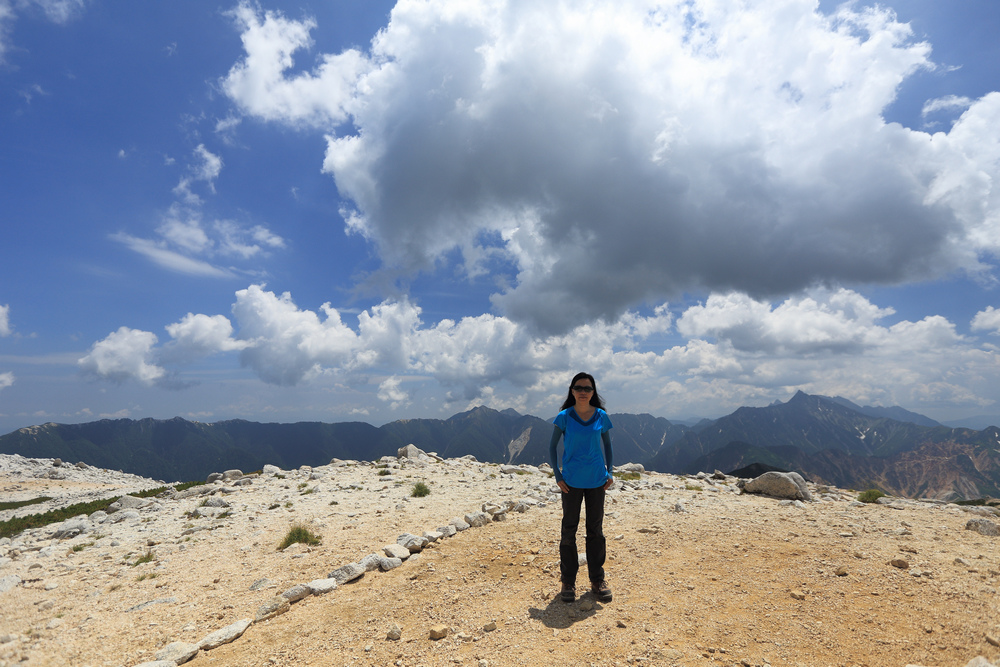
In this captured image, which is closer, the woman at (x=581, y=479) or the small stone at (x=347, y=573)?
the woman at (x=581, y=479)

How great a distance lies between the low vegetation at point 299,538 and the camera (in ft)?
38.4

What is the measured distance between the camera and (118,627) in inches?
306

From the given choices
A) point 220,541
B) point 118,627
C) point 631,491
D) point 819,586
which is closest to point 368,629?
point 118,627

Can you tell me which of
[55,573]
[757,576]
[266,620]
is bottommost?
[55,573]

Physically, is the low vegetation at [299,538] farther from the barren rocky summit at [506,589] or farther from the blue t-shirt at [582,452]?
the blue t-shirt at [582,452]

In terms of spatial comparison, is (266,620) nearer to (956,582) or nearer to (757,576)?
(757,576)

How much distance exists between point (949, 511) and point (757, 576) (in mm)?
13136

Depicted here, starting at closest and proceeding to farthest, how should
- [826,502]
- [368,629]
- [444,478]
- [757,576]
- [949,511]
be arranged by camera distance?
[368,629] < [757,576] < [949,511] < [826,502] < [444,478]

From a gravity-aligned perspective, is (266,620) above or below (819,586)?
below

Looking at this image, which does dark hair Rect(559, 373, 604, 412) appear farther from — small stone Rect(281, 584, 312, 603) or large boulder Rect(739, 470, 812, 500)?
large boulder Rect(739, 470, 812, 500)

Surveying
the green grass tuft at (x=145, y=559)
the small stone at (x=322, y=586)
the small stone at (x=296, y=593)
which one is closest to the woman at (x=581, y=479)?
the small stone at (x=322, y=586)

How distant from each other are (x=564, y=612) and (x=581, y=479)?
2.12 metres

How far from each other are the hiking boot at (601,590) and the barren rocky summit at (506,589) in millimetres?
143

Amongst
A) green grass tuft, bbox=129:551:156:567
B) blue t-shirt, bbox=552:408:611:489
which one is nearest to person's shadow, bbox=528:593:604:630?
blue t-shirt, bbox=552:408:611:489
